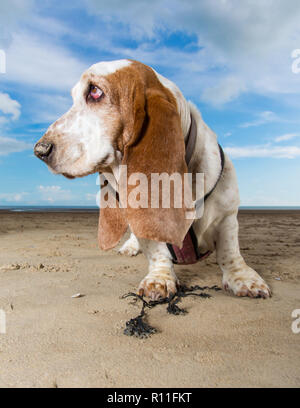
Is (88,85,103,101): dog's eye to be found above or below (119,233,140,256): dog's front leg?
above

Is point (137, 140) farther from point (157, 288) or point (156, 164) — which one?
point (157, 288)

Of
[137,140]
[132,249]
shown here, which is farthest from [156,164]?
[132,249]

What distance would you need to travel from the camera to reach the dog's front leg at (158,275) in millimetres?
2324

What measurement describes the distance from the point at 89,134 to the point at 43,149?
27 centimetres

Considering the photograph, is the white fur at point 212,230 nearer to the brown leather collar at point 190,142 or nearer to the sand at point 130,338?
the brown leather collar at point 190,142

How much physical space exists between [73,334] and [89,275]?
129 centimetres

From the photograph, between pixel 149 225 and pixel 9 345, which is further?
pixel 149 225

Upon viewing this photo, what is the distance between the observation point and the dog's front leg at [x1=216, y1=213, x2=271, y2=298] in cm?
243

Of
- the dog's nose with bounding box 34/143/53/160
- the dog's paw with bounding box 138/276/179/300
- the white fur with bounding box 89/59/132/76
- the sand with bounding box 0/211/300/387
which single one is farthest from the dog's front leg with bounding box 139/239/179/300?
the white fur with bounding box 89/59/132/76

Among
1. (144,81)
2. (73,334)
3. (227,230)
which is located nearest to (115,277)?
(227,230)

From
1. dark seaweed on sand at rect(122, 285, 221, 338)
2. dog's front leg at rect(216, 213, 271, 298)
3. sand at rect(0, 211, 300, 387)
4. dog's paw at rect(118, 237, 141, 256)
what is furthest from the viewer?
dog's paw at rect(118, 237, 141, 256)

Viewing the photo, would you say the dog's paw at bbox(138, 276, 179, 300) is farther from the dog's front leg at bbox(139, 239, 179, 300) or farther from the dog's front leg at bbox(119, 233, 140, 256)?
the dog's front leg at bbox(119, 233, 140, 256)

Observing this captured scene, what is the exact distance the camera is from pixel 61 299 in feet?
7.38
